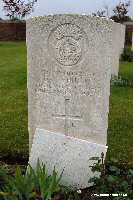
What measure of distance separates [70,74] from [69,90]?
17cm

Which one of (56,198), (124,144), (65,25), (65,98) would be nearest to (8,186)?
(56,198)

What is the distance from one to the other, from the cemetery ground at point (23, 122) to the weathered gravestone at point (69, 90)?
1.49 feet

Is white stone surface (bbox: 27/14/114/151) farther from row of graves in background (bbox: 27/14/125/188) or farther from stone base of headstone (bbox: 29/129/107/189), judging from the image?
stone base of headstone (bbox: 29/129/107/189)

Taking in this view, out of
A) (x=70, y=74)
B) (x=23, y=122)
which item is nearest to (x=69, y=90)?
(x=70, y=74)

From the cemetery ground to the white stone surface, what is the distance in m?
0.55

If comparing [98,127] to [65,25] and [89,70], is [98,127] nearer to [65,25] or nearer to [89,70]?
[89,70]

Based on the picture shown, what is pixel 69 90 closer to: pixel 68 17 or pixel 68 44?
pixel 68 44

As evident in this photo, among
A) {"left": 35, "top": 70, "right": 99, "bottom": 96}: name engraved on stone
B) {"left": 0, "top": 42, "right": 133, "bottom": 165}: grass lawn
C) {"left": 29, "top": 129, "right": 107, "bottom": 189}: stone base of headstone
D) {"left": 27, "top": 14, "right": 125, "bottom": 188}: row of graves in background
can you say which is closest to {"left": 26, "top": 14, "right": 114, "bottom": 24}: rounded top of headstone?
{"left": 27, "top": 14, "right": 125, "bottom": 188}: row of graves in background

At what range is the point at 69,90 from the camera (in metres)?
3.92

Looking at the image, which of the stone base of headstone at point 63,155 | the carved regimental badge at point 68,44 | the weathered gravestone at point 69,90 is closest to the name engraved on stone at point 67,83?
the weathered gravestone at point 69,90

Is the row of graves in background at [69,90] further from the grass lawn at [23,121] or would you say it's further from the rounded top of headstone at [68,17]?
the grass lawn at [23,121]

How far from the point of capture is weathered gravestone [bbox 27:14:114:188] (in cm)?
375

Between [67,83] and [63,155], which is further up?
[67,83]

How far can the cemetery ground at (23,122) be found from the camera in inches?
186
